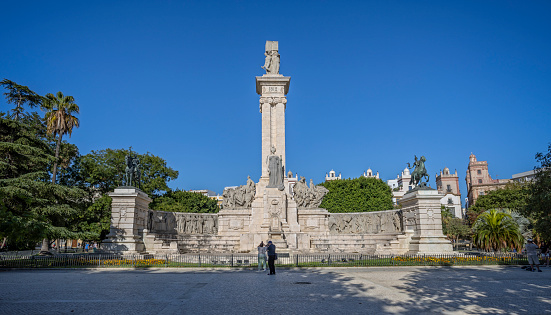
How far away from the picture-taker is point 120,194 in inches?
915

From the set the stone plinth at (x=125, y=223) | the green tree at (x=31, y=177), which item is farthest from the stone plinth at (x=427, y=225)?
the green tree at (x=31, y=177)

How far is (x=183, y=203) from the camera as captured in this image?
47.8 meters

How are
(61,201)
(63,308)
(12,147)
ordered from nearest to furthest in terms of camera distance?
(63,308) → (12,147) → (61,201)

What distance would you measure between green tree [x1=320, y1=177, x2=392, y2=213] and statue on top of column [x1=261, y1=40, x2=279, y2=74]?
92.0ft

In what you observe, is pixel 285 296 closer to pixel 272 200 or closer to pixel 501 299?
pixel 501 299

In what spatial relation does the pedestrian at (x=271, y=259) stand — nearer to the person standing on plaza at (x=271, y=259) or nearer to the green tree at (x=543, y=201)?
the person standing on plaza at (x=271, y=259)

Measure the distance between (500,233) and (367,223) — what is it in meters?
9.00

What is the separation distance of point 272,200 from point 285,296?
18.1 metres

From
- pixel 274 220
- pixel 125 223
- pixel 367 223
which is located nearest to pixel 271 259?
pixel 274 220

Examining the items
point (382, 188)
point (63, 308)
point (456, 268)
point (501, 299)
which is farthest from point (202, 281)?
point (382, 188)

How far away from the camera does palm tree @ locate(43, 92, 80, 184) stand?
30000 millimetres

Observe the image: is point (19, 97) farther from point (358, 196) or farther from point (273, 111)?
point (358, 196)

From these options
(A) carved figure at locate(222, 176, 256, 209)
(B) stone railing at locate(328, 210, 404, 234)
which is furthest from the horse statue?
(A) carved figure at locate(222, 176, 256, 209)

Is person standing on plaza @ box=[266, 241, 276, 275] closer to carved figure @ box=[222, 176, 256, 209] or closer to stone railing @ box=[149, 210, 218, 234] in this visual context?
stone railing @ box=[149, 210, 218, 234]
